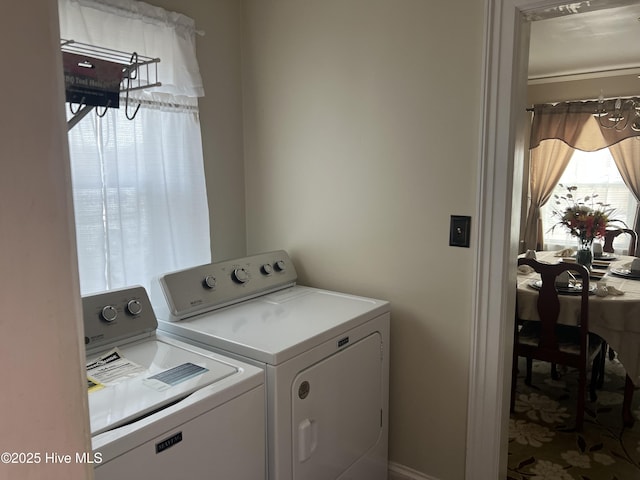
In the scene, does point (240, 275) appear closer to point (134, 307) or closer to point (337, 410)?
point (134, 307)

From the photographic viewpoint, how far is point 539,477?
2309mm

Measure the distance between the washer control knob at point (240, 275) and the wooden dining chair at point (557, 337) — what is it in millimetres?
1592

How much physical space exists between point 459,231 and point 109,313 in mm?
1310

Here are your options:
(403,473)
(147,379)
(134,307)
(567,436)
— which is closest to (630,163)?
(567,436)

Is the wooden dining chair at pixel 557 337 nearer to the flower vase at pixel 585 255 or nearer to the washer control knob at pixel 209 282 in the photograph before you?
the flower vase at pixel 585 255

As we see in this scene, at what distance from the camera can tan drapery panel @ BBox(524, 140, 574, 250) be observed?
18.0 feet

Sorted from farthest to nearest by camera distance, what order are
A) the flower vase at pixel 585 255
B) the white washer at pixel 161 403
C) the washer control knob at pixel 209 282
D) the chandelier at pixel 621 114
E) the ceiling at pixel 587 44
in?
the chandelier at pixel 621 114, the flower vase at pixel 585 255, the ceiling at pixel 587 44, the washer control knob at pixel 209 282, the white washer at pixel 161 403

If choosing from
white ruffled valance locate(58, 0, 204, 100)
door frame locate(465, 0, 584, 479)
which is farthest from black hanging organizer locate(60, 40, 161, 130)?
door frame locate(465, 0, 584, 479)

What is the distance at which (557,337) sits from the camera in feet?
9.36

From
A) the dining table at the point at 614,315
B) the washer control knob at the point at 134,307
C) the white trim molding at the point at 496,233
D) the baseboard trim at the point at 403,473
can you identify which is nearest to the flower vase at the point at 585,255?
the dining table at the point at 614,315

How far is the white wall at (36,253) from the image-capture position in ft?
1.49

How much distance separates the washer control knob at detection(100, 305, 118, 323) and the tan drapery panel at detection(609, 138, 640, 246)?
528 centimetres

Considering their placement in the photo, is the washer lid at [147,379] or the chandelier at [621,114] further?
the chandelier at [621,114]

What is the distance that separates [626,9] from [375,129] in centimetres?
223
